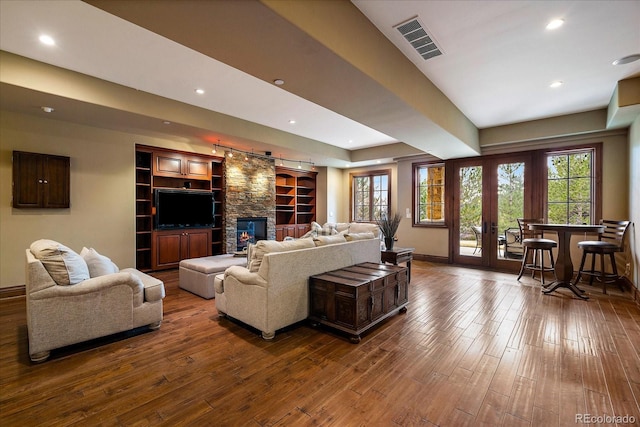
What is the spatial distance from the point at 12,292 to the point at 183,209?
A: 284 cm

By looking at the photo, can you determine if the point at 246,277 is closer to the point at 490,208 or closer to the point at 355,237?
the point at 355,237

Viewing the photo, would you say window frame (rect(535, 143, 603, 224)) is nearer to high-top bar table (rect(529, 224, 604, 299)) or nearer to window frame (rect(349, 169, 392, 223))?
high-top bar table (rect(529, 224, 604, 299))

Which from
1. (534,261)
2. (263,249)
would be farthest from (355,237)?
(534,261)

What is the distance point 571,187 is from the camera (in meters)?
5.49

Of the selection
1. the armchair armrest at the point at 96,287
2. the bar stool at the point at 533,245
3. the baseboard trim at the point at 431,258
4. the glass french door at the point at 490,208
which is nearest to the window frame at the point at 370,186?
the baseboard trim at the point at 431,258

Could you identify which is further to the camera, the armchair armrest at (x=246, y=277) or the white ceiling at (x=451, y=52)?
the armchair armrest at (x=246, y=277)

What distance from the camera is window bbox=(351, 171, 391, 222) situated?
8734mm

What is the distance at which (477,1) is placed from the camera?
2293 mm

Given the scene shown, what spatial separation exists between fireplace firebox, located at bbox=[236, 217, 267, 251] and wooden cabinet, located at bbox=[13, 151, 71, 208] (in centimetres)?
336

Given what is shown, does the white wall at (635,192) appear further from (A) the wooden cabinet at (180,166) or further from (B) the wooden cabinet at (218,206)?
(A) the wooden cabinet at (180,166)

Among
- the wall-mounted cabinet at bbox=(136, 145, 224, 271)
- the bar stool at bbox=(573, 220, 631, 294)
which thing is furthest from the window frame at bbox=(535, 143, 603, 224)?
the wall-mounted cabinet at bbox=(136, 145, 224, 271)

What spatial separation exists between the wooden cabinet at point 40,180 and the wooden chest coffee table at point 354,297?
4598 millimetres

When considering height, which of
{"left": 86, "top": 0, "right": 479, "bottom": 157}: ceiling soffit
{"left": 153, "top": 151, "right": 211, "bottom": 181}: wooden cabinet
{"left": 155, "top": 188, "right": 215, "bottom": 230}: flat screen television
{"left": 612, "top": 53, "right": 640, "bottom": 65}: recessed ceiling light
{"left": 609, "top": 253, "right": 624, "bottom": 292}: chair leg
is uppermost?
{"left": 612, "top": 53, "right": 640, "bottom": 65}: recessed ceiling light

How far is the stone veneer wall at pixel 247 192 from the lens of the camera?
6902mm
